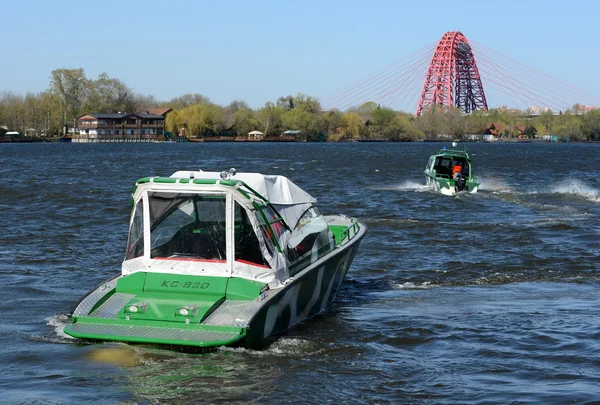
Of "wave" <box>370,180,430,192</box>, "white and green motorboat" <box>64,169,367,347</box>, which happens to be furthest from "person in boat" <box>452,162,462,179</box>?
"white and green motorboat" <box>64,169,367,347</box>

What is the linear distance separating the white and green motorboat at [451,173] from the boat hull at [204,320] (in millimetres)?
29201

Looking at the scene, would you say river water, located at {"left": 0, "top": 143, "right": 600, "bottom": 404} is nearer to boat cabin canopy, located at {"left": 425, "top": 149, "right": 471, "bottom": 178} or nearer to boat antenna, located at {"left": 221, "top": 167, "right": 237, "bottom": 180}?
boat antenna, located at {"left": 221, "top": 167, "right": 237, "bottom": 180}

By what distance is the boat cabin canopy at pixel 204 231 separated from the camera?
42.4ft

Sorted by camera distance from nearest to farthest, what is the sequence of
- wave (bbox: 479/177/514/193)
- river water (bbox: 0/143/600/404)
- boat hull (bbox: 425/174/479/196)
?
river water (bbox: 0/143/600/404) → boat hull (bbox: 425/174/479/196) → wave (bbox: 479/177/514/193)

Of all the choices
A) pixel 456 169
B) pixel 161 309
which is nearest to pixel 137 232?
pixel 161 309

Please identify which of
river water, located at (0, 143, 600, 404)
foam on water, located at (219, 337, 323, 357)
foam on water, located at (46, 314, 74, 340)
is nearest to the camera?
river water, located at (0, 143, 600, 404)

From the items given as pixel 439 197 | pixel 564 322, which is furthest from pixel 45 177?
pixel 564 322

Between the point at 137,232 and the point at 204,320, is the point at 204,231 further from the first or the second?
the point at 204,320

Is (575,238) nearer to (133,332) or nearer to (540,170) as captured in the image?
(133,332)

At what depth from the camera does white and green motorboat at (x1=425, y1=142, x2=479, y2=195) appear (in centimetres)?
4238

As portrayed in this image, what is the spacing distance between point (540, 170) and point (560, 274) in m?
55.1

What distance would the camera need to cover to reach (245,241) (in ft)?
42.8

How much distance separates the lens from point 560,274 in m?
19.8

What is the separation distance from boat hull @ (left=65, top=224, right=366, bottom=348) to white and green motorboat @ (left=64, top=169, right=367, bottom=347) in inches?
0.6
